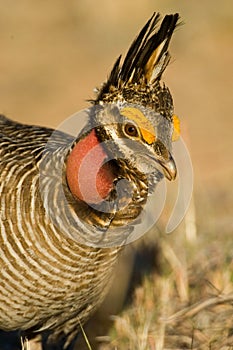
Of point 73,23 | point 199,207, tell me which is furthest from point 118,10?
point 199,207

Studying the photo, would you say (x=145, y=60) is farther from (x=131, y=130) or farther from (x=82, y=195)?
(x=82, y=195)

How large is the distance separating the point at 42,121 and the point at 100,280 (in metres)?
5.21

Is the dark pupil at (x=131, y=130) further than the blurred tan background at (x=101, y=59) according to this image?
No

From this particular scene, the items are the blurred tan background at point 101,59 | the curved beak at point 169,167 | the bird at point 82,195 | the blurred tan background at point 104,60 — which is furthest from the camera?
the blurred tan background at point 101,59

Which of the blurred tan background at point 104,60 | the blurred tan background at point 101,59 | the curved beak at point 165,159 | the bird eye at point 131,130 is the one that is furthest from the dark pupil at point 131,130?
the blurred tan background at point 101,59

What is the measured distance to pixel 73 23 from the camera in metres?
12.9

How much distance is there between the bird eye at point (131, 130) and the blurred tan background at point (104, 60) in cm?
→ 370

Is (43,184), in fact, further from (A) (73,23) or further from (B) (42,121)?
(A) (73,23)

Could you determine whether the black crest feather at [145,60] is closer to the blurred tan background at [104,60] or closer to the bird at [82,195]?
the bird at [82,195]

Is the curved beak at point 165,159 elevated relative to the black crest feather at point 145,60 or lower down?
lower down

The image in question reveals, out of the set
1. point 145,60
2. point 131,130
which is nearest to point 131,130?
point 131,130

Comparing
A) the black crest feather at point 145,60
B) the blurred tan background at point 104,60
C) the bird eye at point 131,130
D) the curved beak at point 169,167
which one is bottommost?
the curved beak at point 169,167

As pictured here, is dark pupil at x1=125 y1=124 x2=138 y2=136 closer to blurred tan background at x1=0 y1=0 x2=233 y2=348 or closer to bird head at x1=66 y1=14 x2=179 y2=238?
bird head at x1=66 y1=14 x2=179 y2=238

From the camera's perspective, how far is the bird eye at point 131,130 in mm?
3771
